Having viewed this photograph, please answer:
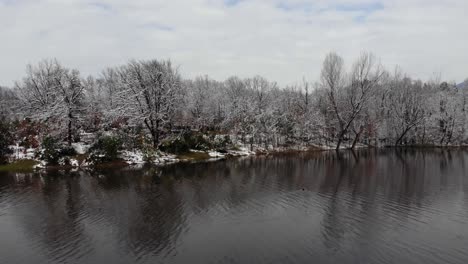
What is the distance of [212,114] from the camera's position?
102938 millimetres

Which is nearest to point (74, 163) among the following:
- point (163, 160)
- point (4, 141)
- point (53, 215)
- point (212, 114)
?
point (4, 141)

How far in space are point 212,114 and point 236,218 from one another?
254ft

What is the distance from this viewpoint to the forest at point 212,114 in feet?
209

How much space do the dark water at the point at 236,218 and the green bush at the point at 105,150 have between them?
11.0m

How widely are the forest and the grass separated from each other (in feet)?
6.56

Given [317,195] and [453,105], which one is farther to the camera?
[453,105]

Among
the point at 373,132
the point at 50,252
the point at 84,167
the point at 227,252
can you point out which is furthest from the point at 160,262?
the point at 373,132

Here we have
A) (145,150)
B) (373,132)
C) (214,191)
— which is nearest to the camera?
(214,191)

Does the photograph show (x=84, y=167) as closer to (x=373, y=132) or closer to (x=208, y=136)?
(x=208, y=136)

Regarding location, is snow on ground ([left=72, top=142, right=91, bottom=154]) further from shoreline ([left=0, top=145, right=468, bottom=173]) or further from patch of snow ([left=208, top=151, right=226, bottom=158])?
patch of snow ([left=208, top=151, right=226, bottom=158])

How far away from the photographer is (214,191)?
36.5m

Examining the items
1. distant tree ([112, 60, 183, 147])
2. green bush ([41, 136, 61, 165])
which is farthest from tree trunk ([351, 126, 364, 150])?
green bush ([41, 136, 61, 165])

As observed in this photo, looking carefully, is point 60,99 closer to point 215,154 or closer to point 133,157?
point 133,157

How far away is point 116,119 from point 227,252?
53482 mm
